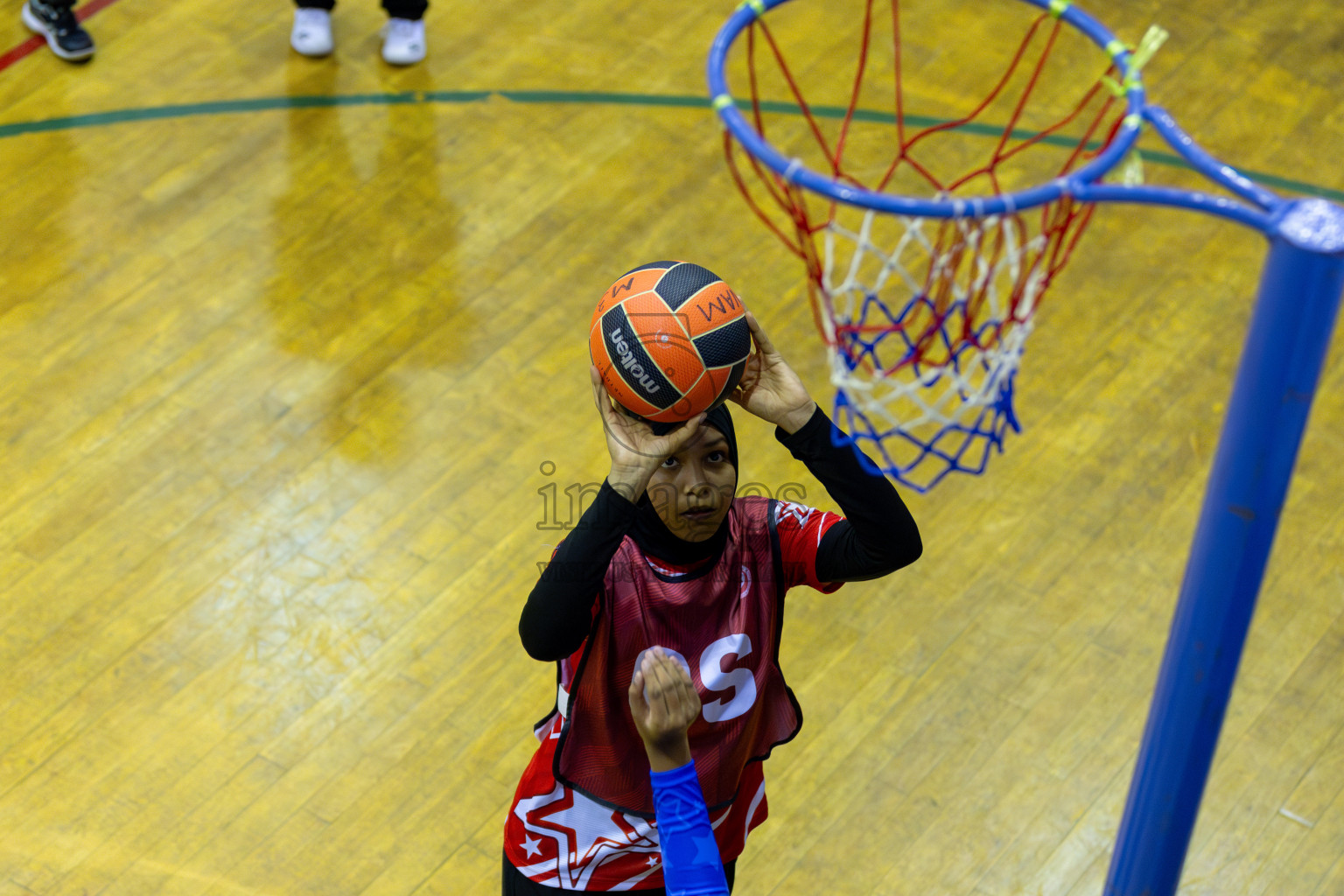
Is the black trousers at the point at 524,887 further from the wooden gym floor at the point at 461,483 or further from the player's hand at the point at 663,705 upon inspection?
the wooden gym floor at the point at 461,483

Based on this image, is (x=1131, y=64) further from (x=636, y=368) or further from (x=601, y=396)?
(x=601, y=396)

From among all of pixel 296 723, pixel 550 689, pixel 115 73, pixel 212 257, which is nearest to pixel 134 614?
pixel 296 723

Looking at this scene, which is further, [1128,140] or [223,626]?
[223,626]

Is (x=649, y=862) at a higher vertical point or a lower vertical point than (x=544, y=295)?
higher

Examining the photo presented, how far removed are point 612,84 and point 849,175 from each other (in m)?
1.24

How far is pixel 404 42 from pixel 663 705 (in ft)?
15.5

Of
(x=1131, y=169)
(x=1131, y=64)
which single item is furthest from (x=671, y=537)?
(x=1131, y=64)

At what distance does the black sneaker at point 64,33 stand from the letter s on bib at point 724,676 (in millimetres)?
5022

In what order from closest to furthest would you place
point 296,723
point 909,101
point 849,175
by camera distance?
point 296,723 < point 849,175 < point 909,101

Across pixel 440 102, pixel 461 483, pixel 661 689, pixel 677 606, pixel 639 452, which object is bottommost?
pixel 461 483

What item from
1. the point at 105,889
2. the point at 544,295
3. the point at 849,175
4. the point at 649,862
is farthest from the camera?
the point at 849,175

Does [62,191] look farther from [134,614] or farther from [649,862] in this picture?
[649,862]

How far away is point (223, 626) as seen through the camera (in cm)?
451

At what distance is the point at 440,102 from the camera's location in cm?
633
